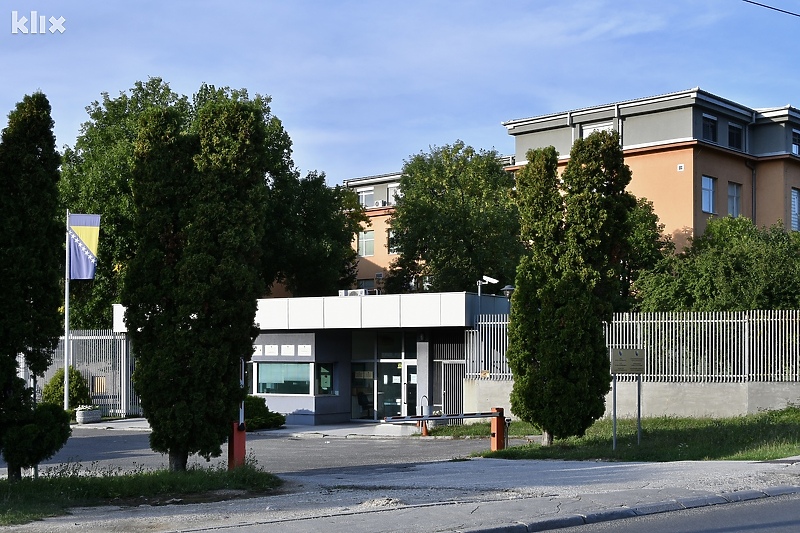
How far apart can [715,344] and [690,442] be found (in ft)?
23.4

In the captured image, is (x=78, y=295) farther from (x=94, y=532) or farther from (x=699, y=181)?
(x=94, y=532)

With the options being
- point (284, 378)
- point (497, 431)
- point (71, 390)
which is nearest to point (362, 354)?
point (284, 378)

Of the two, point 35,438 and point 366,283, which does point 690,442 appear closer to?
point 35,438

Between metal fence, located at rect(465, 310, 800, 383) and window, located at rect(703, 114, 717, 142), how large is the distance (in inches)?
962

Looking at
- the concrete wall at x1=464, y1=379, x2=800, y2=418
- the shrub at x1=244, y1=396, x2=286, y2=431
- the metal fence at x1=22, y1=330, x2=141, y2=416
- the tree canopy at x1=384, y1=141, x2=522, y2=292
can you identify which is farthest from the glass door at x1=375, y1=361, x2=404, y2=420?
the tree canopy at x1=384, y1=141, x2=522, y2=292

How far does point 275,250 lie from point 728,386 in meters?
29.0

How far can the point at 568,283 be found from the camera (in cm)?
2177

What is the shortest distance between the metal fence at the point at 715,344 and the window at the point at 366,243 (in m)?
39.4

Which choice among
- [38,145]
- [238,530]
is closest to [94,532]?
[238,530]

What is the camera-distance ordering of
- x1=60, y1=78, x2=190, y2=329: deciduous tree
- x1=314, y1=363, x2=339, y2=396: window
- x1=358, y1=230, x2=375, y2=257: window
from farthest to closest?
x1=358, y1=230, x2=375, y2=257: window
x1=60, y1=78, x2=190, y2=329: deciduous tree
x1=314, y1=363, x2=339, y2=396: window

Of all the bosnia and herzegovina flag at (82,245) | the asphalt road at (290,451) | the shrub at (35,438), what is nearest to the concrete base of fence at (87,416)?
the asphalt road at (290,451)

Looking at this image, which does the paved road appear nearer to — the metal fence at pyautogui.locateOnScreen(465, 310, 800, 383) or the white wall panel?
the metal fence at pyautogui.locateOnScreen(465, 310, 800, 383)

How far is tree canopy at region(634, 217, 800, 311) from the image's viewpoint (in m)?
34.1

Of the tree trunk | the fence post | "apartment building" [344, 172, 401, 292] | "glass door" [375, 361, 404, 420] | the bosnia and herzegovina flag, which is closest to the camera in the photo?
the tree trunk
